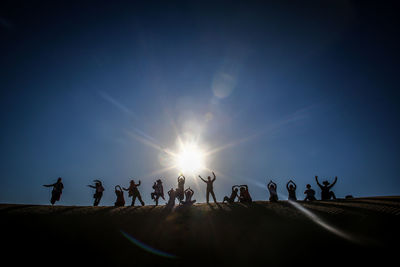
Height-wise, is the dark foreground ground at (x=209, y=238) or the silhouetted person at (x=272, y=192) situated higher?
the silhouetted person at (x=272, y=192)

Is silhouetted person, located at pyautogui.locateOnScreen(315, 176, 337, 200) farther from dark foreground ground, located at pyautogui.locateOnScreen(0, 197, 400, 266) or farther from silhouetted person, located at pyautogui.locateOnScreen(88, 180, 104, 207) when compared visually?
silhouetted person, located at pyautogui.locateOnScreen(88, 180, 104, 207)

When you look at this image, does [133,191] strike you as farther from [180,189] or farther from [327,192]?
[327,192]

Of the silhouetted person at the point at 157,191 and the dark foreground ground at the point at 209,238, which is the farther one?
the silhouetted person at the point at 157,191

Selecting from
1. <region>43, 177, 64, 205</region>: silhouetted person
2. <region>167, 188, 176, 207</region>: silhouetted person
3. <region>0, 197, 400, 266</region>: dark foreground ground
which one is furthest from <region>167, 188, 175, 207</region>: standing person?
<region>43, 177, 64, 205</region>: silhouetted person

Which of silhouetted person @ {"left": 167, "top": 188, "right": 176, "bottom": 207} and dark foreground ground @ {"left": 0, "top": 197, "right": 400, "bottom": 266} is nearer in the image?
dark foreground ground @ {"left": 0, "top": 197, "right": 400, "bottom": 266}

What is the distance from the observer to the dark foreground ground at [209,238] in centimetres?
592

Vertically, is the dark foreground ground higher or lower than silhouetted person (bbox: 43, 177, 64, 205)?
lower

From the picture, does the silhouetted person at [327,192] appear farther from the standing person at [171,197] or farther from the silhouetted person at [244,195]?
the standing person at [171,197]

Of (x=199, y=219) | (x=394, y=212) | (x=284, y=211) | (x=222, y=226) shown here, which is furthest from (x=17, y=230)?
(x=394, y=212)

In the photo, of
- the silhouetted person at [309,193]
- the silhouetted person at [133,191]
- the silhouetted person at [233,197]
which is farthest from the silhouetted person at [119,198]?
the silhouetted person at [309,193]

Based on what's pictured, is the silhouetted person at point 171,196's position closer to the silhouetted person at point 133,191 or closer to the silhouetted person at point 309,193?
the silhouetted person at point 133,191

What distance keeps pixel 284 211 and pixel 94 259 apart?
8.74m

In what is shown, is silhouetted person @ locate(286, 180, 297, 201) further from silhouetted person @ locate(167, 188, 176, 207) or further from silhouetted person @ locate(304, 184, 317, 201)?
silhouetted person @ locate(167, 188, 176, 207)

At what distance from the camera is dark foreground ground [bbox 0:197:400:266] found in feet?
19.4
